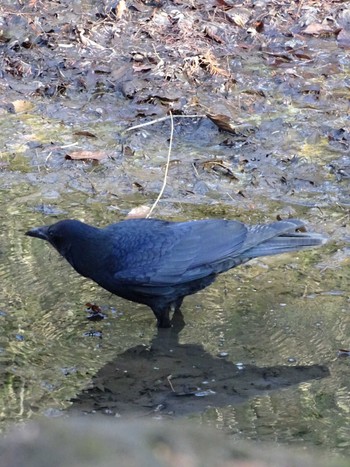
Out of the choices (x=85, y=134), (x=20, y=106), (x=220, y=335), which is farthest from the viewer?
(x=20, y=106)

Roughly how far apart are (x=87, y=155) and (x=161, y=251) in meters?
2.68

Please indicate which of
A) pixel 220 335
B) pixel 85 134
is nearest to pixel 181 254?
pixel 220 335

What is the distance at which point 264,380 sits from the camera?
201 inches

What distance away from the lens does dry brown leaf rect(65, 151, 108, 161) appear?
804cm

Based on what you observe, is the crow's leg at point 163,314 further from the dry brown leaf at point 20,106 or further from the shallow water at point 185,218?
the dry brown leaf at point 20,106

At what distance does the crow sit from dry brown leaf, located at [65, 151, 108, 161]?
2.42 metres

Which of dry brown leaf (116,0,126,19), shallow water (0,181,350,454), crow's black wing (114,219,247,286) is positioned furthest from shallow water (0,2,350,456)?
crow's black wing (114,219,247,286)

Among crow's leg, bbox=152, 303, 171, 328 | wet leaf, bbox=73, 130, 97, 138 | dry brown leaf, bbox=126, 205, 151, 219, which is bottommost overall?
wet leaf, bbox=73, 130, 97, 138

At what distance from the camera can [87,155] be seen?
8.07 m

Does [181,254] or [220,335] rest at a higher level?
[181,254]

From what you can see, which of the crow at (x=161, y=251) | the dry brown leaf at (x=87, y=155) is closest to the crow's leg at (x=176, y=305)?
the crow at (x=161, y=251)

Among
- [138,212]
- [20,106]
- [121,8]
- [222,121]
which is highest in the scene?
[121,8]

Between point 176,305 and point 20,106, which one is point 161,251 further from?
point 20,106

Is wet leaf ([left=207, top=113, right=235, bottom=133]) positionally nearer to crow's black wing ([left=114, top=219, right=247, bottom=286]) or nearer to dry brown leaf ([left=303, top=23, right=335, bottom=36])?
dry brown leaf ([left=303, top=23, right=335, bottom=36])
